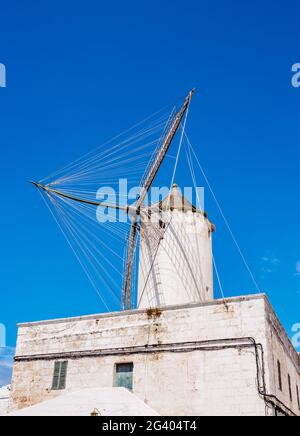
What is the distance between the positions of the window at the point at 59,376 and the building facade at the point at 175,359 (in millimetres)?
44

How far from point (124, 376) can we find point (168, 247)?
876 centimetres

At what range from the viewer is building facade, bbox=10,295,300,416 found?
20.0 metres

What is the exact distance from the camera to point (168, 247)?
2894 centimetres

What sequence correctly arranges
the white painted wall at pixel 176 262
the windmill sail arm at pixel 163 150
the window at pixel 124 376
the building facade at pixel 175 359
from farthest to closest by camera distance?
the windmill sail arm at pixel 163 150, the white painted wall at pixel 176 262, the window at pixel 124 376, the building facade at pixel 175 359

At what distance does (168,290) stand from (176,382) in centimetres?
751

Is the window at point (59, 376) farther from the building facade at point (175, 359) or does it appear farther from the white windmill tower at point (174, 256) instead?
the white windmill tower at point (174, 256)

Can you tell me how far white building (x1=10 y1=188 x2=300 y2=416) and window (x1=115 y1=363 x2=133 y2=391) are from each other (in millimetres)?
41

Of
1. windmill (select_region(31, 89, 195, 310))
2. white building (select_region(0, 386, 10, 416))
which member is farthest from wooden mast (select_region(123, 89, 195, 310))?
white building (select_region(0, 386, 10, 416))

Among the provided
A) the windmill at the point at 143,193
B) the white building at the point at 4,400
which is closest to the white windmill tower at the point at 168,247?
the windmill at the point at 143,193

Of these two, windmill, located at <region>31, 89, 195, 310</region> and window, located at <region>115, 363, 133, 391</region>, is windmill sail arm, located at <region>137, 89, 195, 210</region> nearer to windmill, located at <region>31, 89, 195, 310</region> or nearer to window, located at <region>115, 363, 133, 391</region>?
windmill, located at <region>31, 89, 195, 310</region>

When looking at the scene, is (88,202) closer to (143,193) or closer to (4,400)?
(143,193)

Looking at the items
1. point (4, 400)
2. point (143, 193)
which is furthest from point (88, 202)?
point (4, 400)

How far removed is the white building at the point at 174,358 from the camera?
20.0 m
